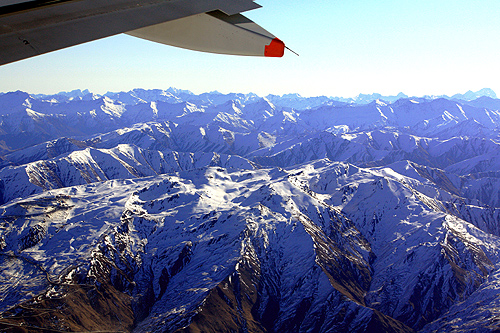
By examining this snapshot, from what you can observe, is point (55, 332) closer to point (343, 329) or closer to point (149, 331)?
point (149, 331)

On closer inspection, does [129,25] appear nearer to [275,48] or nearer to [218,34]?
[218,34]

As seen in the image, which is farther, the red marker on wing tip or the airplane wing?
the red marker on wing tip

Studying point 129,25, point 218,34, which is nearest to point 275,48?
point 218,34

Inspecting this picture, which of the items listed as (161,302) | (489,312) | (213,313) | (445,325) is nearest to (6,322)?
(161,302)

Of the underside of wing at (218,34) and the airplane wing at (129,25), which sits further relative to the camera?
the underside of wing at (218,34)

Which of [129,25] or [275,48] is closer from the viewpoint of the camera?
[129,25]

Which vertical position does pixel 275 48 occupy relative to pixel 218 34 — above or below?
below
